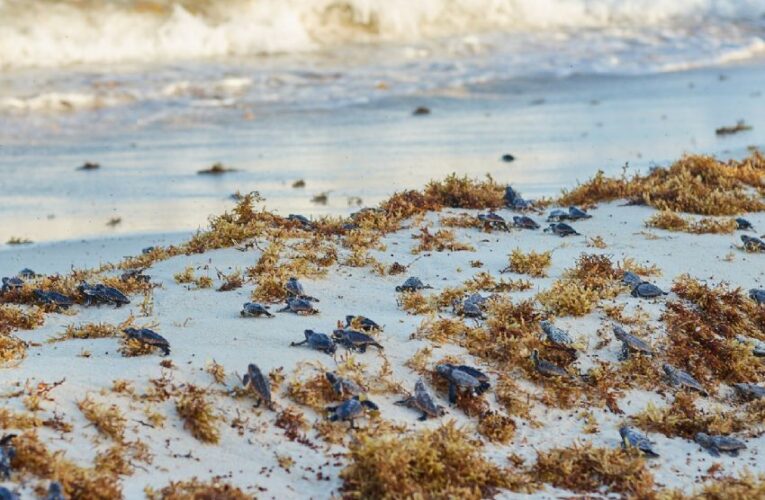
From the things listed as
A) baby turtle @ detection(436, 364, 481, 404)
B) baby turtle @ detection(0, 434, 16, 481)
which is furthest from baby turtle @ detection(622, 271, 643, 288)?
baby turtle @ detection(0, 434, 16, 481)

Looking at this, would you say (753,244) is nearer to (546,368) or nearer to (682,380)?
(682,380)

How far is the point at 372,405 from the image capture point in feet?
15.3

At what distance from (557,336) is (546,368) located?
0.97ft

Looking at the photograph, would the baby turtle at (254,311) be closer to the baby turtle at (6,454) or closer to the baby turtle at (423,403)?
the baby turtle at (423,403)

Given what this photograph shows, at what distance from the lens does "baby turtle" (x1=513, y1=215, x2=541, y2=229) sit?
25.5ft

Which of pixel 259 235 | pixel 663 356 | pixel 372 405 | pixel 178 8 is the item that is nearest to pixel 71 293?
pixel 259 235

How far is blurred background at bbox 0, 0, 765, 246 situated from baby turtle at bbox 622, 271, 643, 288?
11.9 feet

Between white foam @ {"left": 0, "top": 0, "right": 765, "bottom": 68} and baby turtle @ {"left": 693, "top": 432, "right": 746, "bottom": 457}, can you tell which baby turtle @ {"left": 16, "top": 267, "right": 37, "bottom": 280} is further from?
white foam @ {"left": 0, "top": 0, "right": 765, "bottom": 68}

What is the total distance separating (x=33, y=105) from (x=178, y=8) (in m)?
6.56

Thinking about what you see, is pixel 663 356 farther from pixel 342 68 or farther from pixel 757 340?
pixel 342 68

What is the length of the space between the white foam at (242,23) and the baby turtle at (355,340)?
14548mm

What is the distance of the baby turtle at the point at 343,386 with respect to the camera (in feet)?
15.7

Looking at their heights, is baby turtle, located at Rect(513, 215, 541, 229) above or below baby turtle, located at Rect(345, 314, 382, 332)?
above

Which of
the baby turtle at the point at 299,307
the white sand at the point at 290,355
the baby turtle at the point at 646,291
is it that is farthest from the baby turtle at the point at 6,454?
the baby turtle at the point at 646,291
